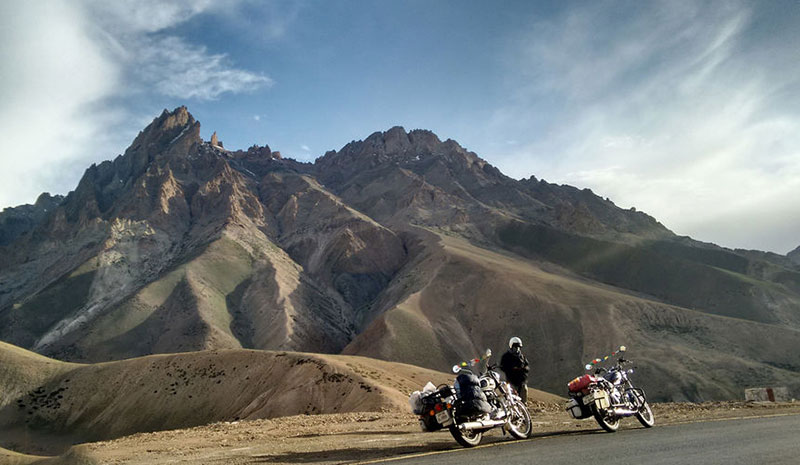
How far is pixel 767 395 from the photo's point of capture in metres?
19.9

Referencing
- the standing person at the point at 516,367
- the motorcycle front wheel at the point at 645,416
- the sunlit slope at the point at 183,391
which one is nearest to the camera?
the motorcycle front wheel at the point at 645,416

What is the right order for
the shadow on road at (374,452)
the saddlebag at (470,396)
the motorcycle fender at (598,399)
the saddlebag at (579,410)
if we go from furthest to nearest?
the saddlebag at (579,410) → the motorcycle fender at (598,399) → the saddlebag at (470,396) → the shadow on road at (374,452)

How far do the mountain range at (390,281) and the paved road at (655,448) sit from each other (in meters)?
57.2

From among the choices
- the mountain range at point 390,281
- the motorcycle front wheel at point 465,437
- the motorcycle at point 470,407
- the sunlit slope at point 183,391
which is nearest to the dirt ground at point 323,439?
the motorcycle front wheel at point 465,437

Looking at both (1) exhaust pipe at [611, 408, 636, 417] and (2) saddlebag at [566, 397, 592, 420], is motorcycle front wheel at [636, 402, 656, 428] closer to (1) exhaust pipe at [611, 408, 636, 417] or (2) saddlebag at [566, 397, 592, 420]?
(1) exhaust pipe at [611, 408, 636, 417]

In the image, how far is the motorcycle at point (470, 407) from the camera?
11.5 metres

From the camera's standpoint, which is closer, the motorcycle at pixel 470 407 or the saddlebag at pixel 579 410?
the motorcycle at pixel 470 407

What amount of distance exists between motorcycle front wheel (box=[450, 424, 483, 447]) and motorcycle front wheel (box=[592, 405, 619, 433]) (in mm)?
2740

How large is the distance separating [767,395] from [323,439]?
52.5 feet

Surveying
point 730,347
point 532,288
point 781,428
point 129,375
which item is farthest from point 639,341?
point 781,428

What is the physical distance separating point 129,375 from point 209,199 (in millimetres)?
106407

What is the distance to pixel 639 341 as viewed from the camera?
76188 millimetres

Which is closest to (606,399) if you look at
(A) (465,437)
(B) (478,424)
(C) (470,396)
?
(B) (478,424)

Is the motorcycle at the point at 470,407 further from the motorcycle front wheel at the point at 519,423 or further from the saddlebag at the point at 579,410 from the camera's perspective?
the saddlebag at the point at 579,410
